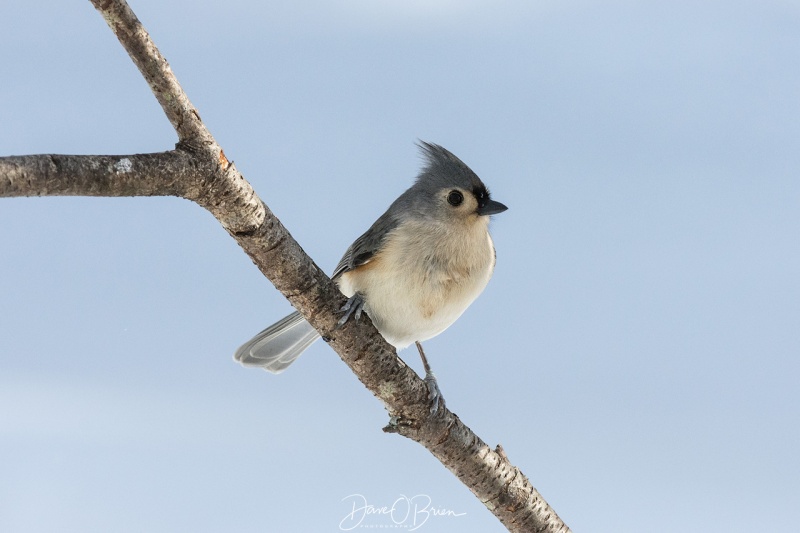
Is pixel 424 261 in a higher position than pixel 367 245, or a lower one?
lower

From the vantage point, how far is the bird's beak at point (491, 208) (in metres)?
2.21

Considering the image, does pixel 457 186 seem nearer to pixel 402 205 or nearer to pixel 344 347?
pixel 402 205

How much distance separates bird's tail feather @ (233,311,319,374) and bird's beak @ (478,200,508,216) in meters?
0.66

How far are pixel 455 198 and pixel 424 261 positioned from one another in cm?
25

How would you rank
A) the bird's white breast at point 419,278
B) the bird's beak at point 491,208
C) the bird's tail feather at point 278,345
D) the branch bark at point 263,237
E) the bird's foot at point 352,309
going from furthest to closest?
the bird's tail feather at point 278,345
the bird's beak at point 491,208
the bird's white breast at point 419,278
the bird's foot at point 352,309
the branch bark at point 263,237

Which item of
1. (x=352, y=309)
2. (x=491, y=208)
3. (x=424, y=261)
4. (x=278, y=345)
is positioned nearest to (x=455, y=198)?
(x=491, y=208)

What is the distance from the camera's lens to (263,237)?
5.55 feet

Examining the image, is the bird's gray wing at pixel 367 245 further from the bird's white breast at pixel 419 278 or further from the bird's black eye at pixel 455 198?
the bird's black eye at pixel 455 198

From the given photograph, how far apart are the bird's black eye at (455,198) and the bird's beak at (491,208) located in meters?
0.06

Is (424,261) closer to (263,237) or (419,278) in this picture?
(419,278)

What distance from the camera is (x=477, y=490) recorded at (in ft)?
7.26

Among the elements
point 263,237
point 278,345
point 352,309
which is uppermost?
point 278,345

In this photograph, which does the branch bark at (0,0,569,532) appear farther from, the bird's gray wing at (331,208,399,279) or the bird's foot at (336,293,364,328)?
the bird's gray wing at (331,208,399,279)

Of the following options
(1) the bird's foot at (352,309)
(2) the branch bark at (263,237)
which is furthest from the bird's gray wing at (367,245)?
(2) the branch bark at (263,237)
